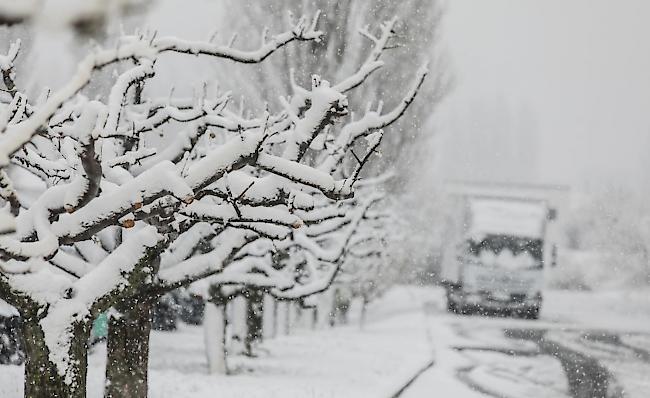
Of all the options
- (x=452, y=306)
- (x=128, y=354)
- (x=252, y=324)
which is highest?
(x=128, y=354)

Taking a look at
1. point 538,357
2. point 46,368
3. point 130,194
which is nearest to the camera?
point 130,194

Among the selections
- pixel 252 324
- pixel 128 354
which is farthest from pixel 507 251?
Answer: pixel 128 354

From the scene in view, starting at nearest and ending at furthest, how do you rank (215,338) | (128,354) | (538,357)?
(128,354) < (215,338) < (538,357)

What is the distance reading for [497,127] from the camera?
103 m

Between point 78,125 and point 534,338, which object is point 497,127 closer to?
point 534,338

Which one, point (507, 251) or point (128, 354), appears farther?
A: point (507, 251)

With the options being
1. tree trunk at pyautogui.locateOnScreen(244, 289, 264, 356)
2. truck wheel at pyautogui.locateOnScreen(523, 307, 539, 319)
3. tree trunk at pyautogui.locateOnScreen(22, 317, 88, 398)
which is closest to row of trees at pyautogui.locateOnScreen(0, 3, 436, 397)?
tree trunk at pyautogui.locateOnScreen(22, 317, 88, 398)

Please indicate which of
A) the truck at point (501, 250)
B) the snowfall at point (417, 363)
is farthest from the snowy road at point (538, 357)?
the truck at point (501, 250)

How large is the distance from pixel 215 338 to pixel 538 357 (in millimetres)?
7424

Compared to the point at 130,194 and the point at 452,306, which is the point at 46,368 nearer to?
the point at 130,194

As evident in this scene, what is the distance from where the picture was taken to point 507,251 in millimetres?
25891

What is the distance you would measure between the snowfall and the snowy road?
22 millimetres

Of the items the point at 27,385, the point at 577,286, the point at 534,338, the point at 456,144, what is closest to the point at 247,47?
the point at 534,338

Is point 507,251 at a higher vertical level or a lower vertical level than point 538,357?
higher
